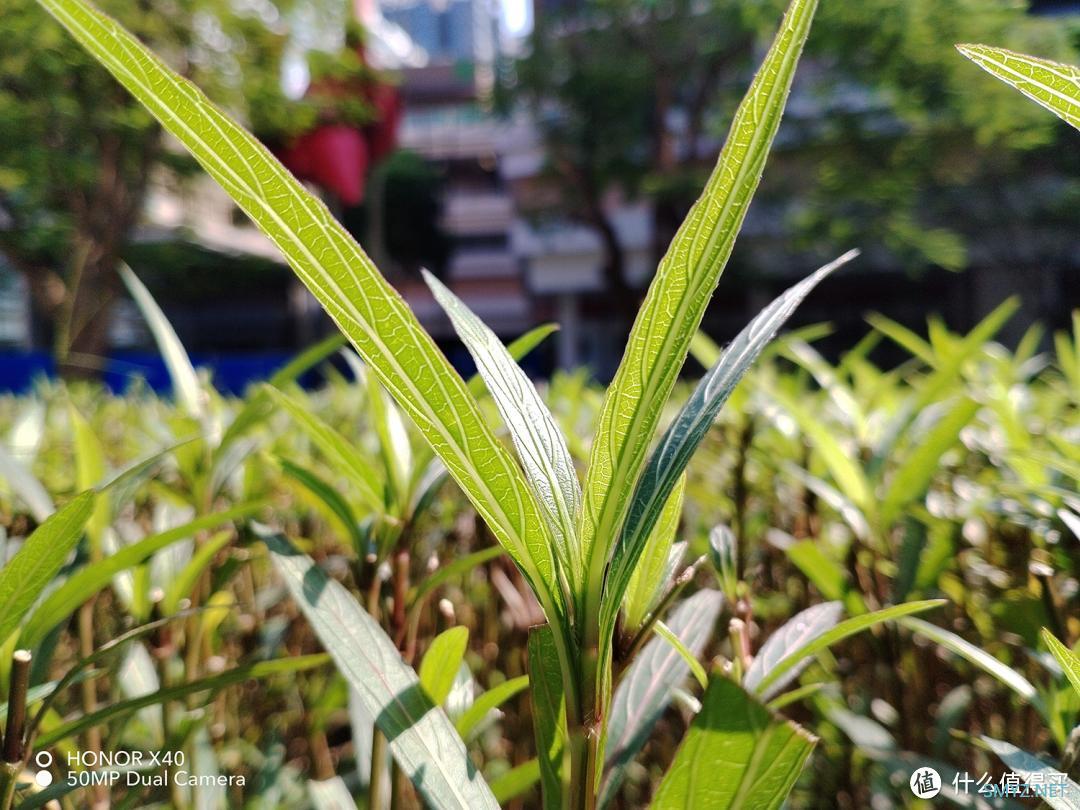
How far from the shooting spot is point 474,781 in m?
0.30

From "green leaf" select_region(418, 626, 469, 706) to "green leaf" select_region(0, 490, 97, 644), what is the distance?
165 mm

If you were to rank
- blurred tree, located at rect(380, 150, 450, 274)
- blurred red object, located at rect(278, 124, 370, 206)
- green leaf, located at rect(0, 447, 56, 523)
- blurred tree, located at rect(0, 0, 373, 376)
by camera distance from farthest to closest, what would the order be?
blurred tree, located at rect(380, 150, 450, 274) < blurred red object, located at rect(278, 124, 370, 206) < blurred tree, located at rect(0, 0, 373, 376) < green leaf, located at rect(0, 447, 56, 523)

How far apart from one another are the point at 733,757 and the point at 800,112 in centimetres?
1290

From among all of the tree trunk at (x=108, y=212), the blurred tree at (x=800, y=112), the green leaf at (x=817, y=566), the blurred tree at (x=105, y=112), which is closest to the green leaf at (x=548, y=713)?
the green leaf at (x=817, y=566)

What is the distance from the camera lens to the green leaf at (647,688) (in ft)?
1.21

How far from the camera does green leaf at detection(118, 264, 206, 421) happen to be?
0.60 m

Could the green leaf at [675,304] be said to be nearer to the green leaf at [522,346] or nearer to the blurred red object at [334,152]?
the green leaf at [522,346]

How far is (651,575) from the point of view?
0.31 meters

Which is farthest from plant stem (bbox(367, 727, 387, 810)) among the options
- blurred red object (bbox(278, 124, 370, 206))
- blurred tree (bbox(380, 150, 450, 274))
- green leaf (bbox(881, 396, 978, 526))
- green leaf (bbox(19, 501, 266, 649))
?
blurred tree (bbox(380, 150, 450, 274))

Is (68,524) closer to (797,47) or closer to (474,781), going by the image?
(474,781)

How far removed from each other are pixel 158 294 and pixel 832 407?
17.3 m

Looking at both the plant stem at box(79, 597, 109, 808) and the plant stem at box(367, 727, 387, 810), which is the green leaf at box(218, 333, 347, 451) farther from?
the plant stem at box(367, 727, 387, 810)

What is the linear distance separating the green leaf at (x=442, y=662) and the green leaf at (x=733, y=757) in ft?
0.43

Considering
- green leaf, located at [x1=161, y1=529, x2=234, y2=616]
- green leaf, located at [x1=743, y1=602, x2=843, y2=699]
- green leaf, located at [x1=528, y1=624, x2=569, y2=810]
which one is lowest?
green leaf, located at [x1=161, y1=529, x2=234, y2=616]
